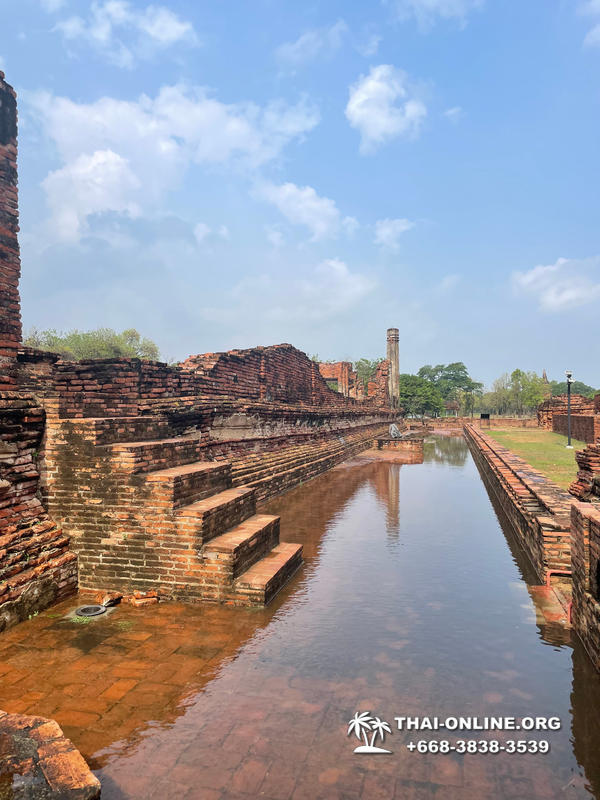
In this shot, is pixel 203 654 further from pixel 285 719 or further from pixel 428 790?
pixel 428 790

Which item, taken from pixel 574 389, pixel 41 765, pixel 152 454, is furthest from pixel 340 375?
pixel 574 389

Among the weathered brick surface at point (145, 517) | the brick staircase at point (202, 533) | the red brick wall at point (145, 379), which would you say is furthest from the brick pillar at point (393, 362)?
the weathered brick surface at point (145, 517)

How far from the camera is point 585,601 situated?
3.43 metres

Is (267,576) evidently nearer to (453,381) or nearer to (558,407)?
(558,407)

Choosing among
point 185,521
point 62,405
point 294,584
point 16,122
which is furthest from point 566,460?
point 16,122

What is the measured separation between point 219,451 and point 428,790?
642 cm

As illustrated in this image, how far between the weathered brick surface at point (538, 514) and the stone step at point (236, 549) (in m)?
2.84

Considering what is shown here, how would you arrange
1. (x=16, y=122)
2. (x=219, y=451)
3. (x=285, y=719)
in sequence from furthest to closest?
(x=219, y=451)
(x=16, y=122)
(x=285, y=719)

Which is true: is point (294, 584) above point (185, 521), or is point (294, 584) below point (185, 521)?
below

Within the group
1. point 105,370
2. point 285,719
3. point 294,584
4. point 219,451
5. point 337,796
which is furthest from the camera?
point 219,451

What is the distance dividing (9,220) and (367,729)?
7.25m

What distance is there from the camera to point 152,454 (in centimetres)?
459

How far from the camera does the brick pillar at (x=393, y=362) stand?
42625 millimetres

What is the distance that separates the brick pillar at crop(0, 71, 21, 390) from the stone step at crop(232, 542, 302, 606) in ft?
13.3
